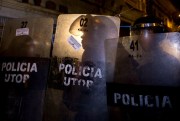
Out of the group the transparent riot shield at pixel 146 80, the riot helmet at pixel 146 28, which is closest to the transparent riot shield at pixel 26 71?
the transparent riot shield at pixel 146 80

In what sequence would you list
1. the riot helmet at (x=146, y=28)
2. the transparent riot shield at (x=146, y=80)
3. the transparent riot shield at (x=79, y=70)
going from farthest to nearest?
the transparent riot shield at (x=79, y=70), the riot helmet at (x=146, y=28), the transparent riot shield at (x=146, y=80)

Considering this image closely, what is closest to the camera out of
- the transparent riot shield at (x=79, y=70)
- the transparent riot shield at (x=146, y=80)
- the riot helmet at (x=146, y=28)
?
the transparent riot shield at (x=146, y=80)

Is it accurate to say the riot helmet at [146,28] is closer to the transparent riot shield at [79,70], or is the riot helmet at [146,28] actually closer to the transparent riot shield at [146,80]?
the transparent riot shield at [146,80]

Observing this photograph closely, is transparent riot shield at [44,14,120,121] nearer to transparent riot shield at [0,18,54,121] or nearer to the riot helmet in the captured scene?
transparent riot shield at [0,18,54,121]

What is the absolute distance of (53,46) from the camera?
9.18 ft

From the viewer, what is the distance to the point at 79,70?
2.65m

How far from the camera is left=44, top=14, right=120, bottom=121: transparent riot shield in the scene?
2.59 m

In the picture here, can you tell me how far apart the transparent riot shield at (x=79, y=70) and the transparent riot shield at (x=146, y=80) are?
0.21 metres

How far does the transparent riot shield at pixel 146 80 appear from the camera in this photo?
2.14 metres

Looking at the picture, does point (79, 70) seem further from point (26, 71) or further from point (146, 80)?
point (146, 80)

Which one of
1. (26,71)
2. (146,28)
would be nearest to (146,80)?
(146,28)

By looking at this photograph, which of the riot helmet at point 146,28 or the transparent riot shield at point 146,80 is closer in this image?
the transparent riot shield at point 146,80

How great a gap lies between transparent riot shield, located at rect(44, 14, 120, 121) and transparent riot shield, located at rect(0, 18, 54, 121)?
4.7 inches

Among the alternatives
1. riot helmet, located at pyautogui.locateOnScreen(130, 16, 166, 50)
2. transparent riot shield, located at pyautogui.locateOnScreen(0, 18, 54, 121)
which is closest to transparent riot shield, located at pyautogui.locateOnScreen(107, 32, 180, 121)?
riot helmet, located at pyautogui.locateOnScreen(130, 16, 166, 50)
